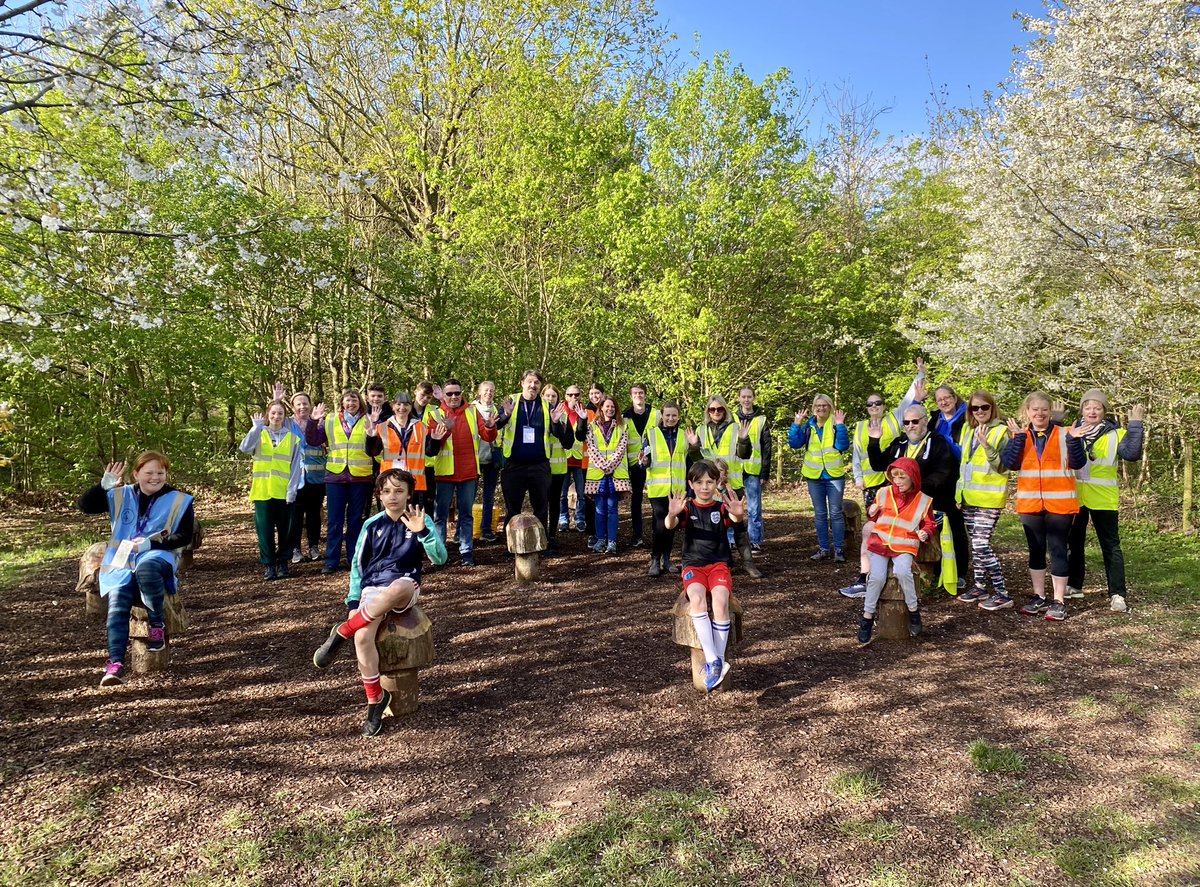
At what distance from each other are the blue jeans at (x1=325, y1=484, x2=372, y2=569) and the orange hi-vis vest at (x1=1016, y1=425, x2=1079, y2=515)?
611cm

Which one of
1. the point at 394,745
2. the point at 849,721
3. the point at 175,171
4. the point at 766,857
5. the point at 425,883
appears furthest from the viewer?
the point at 175,171

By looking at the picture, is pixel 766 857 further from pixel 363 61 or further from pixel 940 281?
pixel 363 61

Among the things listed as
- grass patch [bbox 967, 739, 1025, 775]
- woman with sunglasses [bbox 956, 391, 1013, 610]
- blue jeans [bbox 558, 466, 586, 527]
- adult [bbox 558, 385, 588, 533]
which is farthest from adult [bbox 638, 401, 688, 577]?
grass patch [bbox 967, 739, 1025, 775]

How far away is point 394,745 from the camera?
388 centimetres

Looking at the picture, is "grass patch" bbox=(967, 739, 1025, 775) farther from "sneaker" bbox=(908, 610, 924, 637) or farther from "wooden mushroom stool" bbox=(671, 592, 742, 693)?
"sneaker" bbox=(908, 610, 924, 637)

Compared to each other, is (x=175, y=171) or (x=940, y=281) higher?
(x=175, y=171)

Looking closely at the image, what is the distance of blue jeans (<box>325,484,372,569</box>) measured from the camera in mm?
7176

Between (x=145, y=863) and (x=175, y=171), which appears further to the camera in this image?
(x=175, y=171)

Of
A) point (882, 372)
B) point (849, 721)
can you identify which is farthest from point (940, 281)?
point (849, 721)

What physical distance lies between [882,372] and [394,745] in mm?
14676

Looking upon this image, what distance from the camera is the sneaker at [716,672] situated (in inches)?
175

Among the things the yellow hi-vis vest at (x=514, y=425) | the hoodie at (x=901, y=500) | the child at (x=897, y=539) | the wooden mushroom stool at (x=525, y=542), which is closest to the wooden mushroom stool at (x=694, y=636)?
the child at (x=897, y=539)

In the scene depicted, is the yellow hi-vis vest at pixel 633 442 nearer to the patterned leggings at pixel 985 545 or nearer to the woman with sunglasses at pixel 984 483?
the woman with sunglasses at pixel 984 483

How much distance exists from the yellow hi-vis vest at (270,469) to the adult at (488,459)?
207cm
